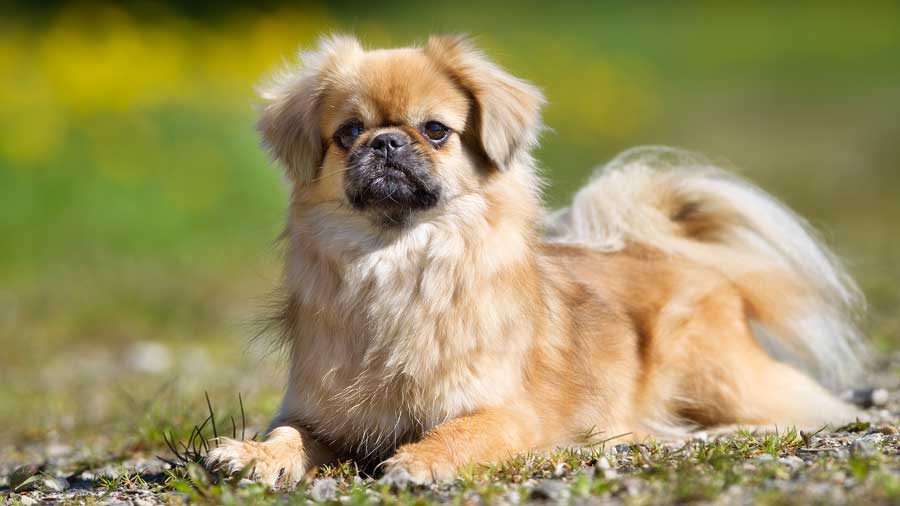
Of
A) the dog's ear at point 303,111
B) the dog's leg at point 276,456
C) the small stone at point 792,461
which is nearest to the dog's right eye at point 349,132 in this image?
the dog's ear at point 303,111

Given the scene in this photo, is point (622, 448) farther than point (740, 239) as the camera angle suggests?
No

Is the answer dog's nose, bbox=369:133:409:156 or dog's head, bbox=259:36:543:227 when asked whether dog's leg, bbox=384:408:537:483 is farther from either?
dog's nose, bbox=369:133:409:156

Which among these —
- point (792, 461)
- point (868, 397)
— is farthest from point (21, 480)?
point (868, 397)

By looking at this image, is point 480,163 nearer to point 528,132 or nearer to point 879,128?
point 528,132

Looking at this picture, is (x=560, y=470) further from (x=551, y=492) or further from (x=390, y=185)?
(x=390, y=185)

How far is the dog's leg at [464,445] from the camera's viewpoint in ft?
11.3

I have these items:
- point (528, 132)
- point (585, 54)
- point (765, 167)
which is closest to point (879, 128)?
point (765, 167)

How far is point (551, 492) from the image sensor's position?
3.15 m

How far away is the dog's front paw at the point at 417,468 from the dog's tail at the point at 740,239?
6.25 ft

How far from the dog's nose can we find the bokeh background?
3.42 feet

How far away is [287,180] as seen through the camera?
14.1 feet

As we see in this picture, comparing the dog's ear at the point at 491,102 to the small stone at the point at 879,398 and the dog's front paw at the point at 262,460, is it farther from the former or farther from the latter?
the small stone at the point at 879,398

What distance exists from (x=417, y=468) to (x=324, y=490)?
295 mm

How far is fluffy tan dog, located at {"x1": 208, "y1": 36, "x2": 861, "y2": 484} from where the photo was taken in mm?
3797
